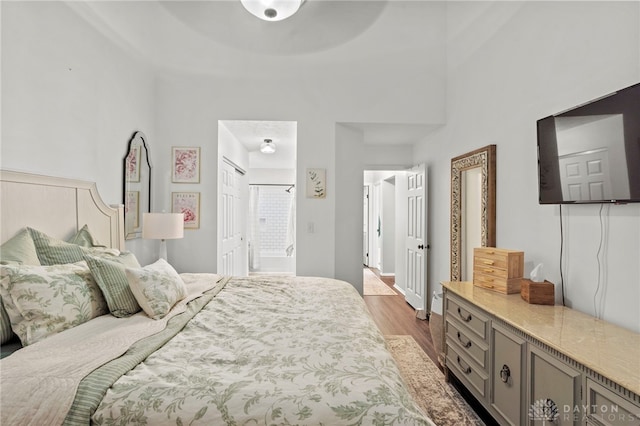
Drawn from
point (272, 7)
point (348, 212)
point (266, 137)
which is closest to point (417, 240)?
point (348, 212)

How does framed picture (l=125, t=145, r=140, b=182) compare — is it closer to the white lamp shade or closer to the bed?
the white lamp shade

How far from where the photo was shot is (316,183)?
3463 mm

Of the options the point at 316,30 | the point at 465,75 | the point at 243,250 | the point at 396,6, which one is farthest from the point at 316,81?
the point at 243,250

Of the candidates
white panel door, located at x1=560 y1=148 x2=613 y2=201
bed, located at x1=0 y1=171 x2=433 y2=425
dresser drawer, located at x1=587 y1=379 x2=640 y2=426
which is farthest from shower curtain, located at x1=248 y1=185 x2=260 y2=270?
dresser drawer, located at x1=587 y1=379 x2=640 y2=426

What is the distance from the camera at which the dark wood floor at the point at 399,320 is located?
10.6 feet

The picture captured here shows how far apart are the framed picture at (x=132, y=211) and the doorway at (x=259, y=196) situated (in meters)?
0.83

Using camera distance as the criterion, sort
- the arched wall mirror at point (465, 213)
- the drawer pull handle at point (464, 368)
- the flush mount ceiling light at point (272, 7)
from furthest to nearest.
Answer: the arched wall mirror at point (465, 213), the flush mount ceiling light at point (272, 7), the drawer pull handle at point (464, 368)

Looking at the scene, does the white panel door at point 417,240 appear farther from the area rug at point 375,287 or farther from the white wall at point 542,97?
the white wall at point 542,97

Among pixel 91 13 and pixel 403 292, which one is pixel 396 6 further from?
pixel 403 292

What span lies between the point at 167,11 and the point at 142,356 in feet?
11.5

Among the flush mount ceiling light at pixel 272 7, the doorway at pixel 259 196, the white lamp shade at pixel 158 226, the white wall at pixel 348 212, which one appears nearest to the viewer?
the flush mount ceiling light at pixel 272 7

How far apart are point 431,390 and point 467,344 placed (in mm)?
491

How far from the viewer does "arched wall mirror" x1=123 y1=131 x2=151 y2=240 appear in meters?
2.74

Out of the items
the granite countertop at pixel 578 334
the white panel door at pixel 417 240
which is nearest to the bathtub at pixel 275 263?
the white panel door at pixel 417 240
